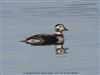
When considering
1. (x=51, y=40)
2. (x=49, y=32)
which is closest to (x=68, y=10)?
(x=49, y=32)

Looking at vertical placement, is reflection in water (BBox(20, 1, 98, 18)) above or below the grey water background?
above

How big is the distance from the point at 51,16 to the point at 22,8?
64cm

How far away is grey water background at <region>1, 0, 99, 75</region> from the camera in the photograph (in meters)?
5.18

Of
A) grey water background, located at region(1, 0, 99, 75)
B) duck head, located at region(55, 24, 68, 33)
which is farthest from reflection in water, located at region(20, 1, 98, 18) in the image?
duck head, located at region(55, 24, 68, 33)

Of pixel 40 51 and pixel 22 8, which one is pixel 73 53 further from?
pixel 22 8

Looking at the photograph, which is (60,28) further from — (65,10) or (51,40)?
(65,10)

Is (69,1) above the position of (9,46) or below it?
above

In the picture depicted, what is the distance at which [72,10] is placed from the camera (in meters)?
7.25

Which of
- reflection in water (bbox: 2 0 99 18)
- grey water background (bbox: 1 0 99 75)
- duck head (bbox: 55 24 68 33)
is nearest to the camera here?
grey water background (bbox: 1 0 99 75)

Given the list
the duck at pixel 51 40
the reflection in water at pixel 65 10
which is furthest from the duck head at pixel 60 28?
the reflection in water at pixel 65 10

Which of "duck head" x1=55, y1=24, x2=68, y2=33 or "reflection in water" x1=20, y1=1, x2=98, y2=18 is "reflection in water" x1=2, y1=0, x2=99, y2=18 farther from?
"duck head" x1=55, y1=24, x2=68, y2=33

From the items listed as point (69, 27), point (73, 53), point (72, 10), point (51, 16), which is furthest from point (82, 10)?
point (73, 53)

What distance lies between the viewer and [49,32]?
5.78m

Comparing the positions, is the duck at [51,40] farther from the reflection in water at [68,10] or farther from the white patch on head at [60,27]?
the reflection in water at [68,10]
